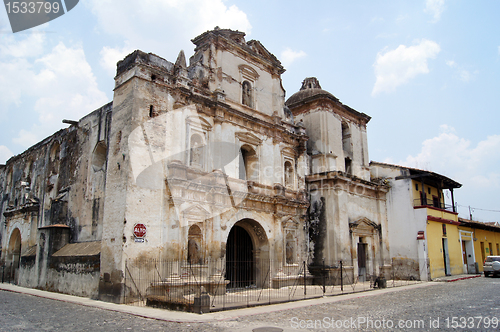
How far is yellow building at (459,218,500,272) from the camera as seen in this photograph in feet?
94.8

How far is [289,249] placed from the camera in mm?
19484

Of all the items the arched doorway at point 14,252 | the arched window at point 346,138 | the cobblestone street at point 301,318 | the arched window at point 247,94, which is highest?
the arched window at point 247,94

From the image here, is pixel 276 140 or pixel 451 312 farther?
pixel 276 140

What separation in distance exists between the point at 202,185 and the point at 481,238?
27128mm

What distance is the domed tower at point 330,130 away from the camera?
22062 mm

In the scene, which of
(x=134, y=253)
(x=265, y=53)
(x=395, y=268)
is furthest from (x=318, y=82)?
(x=134, y=253)

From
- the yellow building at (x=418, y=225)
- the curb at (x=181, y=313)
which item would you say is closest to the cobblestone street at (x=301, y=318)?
the curb at (x=181, y=313)

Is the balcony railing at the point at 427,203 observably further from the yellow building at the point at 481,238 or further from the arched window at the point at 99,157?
the arched window at the point at 99,157

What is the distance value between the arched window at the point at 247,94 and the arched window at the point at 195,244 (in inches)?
292

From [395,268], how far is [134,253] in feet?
57.4

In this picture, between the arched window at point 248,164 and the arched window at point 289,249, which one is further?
the arched window at point 289,249

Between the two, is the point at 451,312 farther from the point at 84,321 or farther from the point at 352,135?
the point at 352,135

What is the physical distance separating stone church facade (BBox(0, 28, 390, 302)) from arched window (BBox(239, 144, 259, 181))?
0.19ft

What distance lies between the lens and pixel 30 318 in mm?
9672
